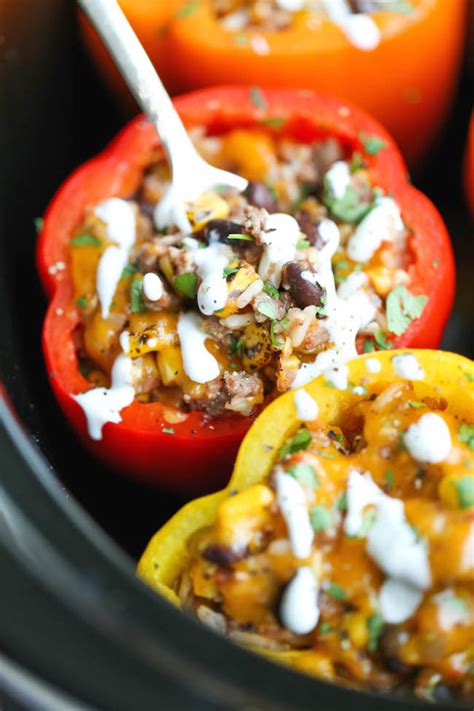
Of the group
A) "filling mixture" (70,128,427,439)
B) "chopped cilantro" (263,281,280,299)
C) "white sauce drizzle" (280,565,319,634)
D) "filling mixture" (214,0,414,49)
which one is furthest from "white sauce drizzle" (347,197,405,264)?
"white sauce drizzle" (280,565,319,634)

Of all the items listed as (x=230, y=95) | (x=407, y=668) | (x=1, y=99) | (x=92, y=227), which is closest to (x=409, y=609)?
(x=407, y=668)

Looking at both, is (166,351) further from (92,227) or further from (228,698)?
(228,698)

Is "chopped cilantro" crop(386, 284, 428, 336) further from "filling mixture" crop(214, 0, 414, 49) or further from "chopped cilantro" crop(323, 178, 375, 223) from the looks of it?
"filling mixture" crop(214, 0, 414, 49)

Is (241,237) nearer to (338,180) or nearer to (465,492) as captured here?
(338,180)

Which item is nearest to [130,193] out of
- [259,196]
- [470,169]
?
[259,196]

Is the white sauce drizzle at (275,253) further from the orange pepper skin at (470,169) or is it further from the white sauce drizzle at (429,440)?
the orange pepper skin at (470,169)
